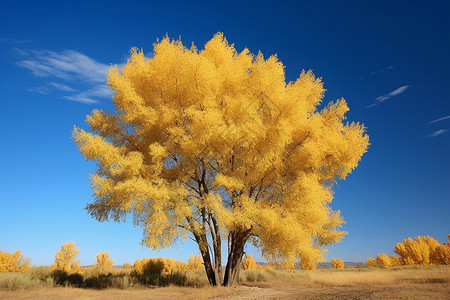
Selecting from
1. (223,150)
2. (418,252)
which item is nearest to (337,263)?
(418,252)

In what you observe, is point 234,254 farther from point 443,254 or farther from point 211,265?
point 443,254

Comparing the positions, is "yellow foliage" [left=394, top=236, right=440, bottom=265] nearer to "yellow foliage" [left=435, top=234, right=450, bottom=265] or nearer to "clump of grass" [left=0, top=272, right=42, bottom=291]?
"yellow foliage" [left=435, top=234, right=450, bottom=265]

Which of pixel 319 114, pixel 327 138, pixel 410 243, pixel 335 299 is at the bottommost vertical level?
pixel 335 299

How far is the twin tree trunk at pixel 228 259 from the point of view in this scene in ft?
43.4

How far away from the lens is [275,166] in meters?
11.8

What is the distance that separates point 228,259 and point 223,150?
5274mm

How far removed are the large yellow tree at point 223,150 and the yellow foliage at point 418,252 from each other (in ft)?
99.0

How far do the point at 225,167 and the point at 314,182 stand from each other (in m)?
3.67

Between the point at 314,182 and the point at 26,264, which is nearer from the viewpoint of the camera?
the point at 314,182

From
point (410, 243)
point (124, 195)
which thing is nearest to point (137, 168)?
point (124, 195)

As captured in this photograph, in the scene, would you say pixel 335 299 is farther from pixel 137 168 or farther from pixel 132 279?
pixel 132 279

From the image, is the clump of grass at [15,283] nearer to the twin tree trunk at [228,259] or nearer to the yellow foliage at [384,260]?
the twin tree trunk at [228,259]

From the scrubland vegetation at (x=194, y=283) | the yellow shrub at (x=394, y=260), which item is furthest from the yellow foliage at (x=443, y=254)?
the scrubland vegetation at (x=194, y=283)

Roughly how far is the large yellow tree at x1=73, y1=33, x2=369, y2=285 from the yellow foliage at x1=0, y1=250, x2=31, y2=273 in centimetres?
1363
